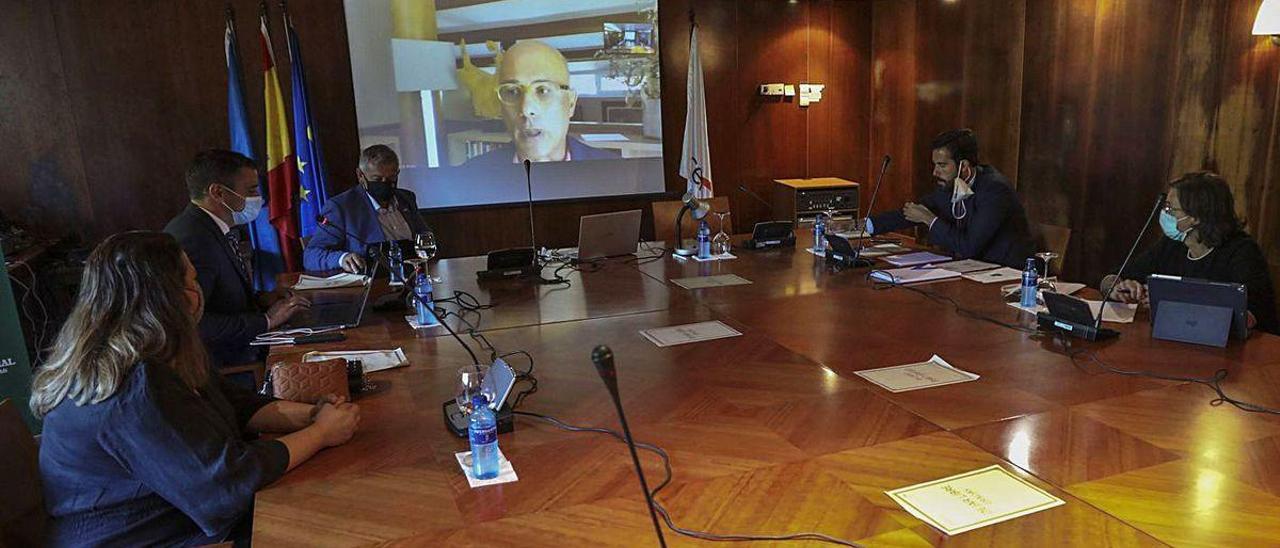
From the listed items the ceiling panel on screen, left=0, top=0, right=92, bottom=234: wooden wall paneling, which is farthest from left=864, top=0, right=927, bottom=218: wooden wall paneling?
left=0, top=0, right=92, bottom=234: wooden wall paneling

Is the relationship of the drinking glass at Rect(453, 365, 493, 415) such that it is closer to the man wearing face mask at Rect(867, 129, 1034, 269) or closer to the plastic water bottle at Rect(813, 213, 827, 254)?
the plastic water bottle at Rect(813, 213, 827, 254)

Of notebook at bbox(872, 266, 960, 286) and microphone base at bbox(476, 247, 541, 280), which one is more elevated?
microphone base at bbox(476, 247, 541, 280)

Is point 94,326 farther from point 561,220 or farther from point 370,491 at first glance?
point 561,220

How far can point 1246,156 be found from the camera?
366cm

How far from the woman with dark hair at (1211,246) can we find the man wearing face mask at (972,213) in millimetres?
793

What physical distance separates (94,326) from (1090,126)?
15.5 ft

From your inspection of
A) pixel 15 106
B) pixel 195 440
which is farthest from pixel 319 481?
pixel 15 106

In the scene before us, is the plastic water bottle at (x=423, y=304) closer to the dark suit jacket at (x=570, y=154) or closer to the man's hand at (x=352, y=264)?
the man's hand at (x=352, y=264)

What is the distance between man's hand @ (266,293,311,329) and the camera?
8.25 ft

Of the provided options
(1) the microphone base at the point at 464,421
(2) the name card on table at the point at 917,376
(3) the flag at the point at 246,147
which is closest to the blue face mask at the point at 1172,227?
(2) the name card on table at the point at 917,376

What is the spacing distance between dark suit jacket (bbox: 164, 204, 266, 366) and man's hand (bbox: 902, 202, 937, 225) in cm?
271

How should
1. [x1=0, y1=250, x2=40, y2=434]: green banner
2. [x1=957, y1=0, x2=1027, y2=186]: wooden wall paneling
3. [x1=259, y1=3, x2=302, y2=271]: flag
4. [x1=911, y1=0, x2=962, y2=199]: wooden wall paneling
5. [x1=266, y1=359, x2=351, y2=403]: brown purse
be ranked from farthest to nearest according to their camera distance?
[x1=911, y1=0, x2=962, y2=199]: wooden wall paneling → [x1=957, y1=0, x2=1027, y2=186]: wooden wall paneling → [x1=259, y1=3, x2=302, y2=271]: flag → [x1=0, y1=250, x2=40, y2=434]: green banner → [x1=266, y1=359, x2=351, y2=403]: brown purse

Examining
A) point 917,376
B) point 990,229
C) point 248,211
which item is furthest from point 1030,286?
point 248,211

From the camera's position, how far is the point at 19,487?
1551 millimetres
